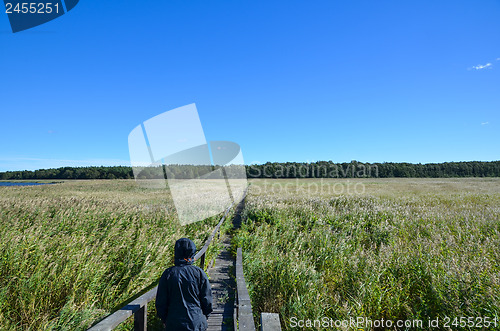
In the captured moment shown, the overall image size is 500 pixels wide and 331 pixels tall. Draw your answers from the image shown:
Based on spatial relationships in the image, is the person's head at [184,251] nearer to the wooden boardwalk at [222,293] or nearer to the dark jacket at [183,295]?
the dark jacket at [183,295]

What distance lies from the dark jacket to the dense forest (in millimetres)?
101123

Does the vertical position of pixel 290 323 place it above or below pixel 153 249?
below

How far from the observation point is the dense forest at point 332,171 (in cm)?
10112

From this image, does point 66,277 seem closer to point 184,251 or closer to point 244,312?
point 184,251

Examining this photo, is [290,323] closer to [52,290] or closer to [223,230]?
[52,290]

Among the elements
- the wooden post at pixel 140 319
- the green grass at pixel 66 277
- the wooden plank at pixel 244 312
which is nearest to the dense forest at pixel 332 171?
the green grass at pixel 66 277

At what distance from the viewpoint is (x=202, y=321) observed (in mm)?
3311

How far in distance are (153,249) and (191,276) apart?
141 inches

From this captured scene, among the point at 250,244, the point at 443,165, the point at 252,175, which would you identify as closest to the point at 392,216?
the point at 250,244

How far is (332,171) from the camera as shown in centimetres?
11762

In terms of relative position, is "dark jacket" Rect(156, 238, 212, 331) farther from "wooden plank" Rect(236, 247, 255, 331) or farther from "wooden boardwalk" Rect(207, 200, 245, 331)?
"wooden boardwalk" Rect(207, 200, 245, 331)

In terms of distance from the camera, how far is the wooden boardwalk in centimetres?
464

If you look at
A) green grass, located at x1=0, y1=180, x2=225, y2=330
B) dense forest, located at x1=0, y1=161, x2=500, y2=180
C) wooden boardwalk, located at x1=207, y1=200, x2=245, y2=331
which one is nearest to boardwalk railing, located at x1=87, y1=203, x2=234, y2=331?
green grass, located at x1=0, y1=180, x2=225, y2=330

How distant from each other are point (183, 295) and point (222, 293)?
299 cm
